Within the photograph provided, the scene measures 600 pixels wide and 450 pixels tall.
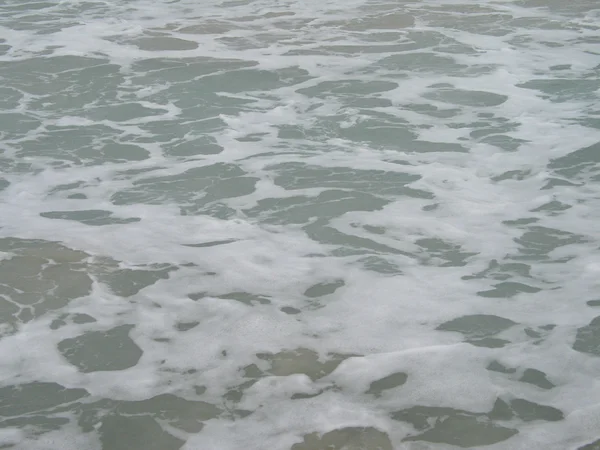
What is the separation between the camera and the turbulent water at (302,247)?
3.38 meters

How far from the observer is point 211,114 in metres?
7.29

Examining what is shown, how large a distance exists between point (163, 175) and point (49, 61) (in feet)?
12.3

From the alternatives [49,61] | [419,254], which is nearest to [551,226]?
[419,254]

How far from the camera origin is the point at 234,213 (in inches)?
210

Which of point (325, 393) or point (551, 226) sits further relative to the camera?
point (551, 226)

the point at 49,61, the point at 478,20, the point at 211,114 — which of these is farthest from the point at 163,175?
the point at 478,20

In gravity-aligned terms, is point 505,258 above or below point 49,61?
below

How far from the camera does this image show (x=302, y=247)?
4.82 meters

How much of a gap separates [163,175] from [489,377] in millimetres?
3197

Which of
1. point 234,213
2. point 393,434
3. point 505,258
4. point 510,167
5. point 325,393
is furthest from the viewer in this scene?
point 510,167

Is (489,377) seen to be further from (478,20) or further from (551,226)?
(478,20)

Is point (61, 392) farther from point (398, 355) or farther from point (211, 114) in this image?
point (211, 114)

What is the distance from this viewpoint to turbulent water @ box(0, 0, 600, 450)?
3.38 m

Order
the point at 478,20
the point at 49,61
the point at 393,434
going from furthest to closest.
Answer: the point at 478,20
the point at 49,61
the point at 393,434
